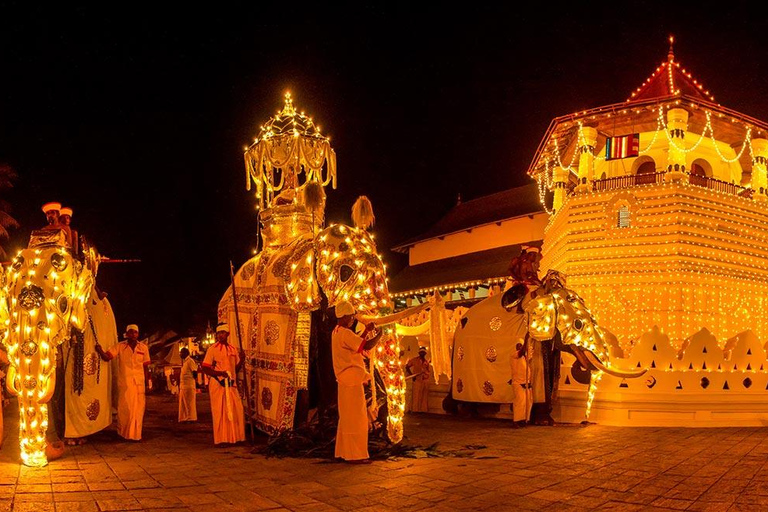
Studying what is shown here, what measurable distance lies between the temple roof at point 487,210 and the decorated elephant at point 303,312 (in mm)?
23728

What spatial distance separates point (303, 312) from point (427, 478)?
9.35 ft

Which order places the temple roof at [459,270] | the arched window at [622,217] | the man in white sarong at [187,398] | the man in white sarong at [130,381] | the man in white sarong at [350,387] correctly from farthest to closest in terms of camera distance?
the temple roof at [459,270] → the arched window at [622,217] → the man in white sarong at [187,398] → the man in white sarong at [130,381] → the man in white sarong at [350,387]

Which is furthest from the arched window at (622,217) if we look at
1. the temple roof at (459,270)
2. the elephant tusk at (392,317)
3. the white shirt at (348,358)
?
the white shirt at (348,358)

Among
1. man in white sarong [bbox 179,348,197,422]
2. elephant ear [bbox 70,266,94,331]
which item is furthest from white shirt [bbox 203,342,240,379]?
man in white sarong [bbox 179,348,197,422]

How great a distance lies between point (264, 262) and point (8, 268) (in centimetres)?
330

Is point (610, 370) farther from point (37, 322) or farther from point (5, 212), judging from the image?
point (5, 212)

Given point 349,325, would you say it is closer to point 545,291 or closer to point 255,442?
point 255,442

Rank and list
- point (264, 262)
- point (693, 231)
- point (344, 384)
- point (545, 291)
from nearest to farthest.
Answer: point (344, 384)
point (264, 262)
point (545, 291)
point (693, 231)

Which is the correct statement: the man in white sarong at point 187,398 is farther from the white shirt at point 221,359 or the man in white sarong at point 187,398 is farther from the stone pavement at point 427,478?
the white shirt at point 221,359

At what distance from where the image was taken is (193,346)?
2592 cm

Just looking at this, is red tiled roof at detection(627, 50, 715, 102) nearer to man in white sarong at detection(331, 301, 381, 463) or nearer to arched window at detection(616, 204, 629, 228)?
arched window at detection(616, 204, 629, 228)

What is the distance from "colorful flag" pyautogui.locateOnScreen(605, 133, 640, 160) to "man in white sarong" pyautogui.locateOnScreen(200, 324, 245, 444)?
17558 millimetres

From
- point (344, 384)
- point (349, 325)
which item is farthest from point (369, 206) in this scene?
point (344, 384)

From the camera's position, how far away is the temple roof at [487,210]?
110ft
